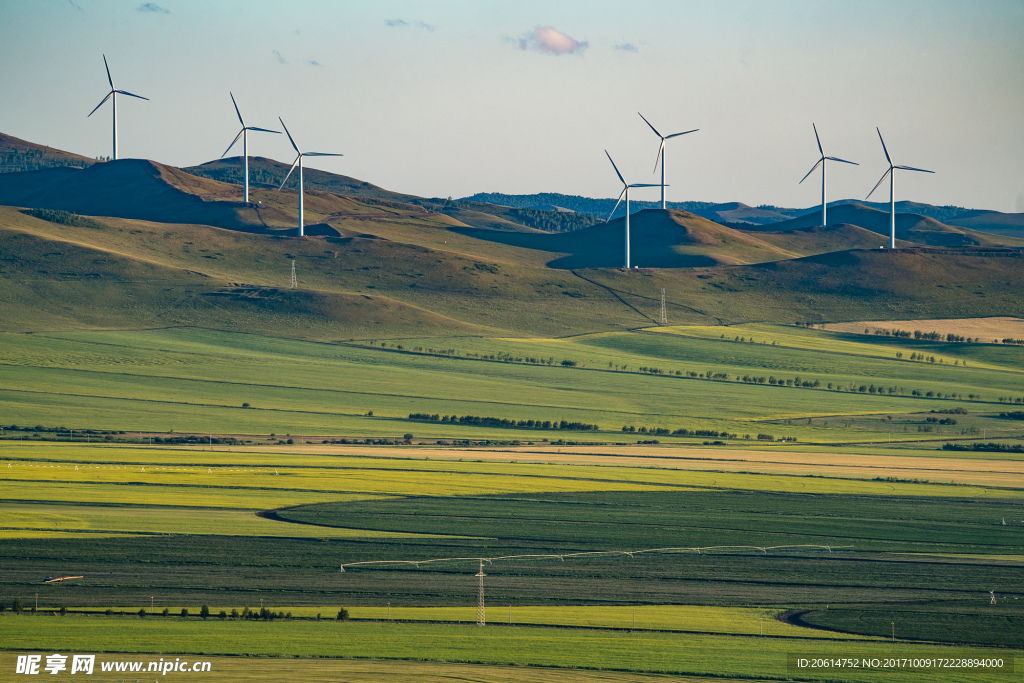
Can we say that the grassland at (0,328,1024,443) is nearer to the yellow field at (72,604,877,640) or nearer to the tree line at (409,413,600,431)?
the tree line at (409,413,600,431)

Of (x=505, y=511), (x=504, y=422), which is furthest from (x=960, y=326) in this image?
(x=505, y=511)

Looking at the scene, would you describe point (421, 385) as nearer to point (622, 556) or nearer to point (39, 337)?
point (39, 337)

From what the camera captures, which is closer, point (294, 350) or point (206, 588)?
point (206, 588)

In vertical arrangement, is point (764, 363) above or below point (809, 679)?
above

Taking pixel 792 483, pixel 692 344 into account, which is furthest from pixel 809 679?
pixel 692 344

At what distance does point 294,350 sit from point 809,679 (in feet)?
396

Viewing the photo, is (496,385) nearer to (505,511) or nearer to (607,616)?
(505,511)

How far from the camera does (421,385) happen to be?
134m

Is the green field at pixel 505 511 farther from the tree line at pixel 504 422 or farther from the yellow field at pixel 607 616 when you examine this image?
the tree line at pixel 504 422

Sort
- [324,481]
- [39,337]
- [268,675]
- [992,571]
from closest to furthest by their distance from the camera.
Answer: [268,675] < [992,571] < [324,481] < [39,337]

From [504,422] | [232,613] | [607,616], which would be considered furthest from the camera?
[504,422]

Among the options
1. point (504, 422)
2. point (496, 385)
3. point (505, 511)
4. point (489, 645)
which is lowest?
point (489, 645)

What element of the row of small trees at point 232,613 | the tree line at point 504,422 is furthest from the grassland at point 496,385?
the row of small trees at point 232,613

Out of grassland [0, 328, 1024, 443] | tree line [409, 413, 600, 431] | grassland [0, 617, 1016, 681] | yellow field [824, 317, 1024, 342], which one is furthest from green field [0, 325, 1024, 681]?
yellow field [824, 317, 1024, 342]
